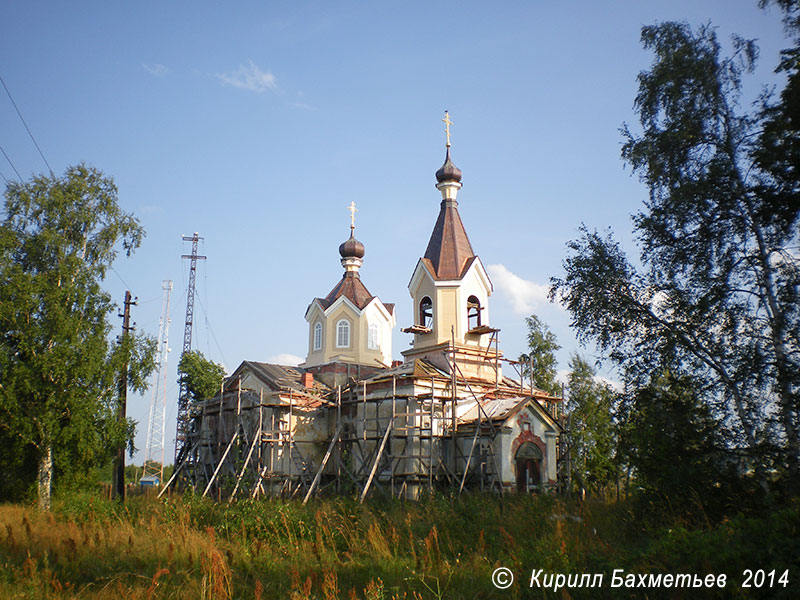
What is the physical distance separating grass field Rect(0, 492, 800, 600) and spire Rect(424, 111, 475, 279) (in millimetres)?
12270

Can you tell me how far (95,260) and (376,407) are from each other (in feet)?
35.0

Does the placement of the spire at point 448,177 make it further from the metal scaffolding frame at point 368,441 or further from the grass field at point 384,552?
the grass field at point 384,552

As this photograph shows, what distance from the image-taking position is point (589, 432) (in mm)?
27578

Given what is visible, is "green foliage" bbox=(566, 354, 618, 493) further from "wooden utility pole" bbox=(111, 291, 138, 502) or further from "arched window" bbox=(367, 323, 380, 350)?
"wooden utility pole" bbox=(111, 291, 138, 502)

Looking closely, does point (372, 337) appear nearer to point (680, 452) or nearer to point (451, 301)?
point (451, 301)

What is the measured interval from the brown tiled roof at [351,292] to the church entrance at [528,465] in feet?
31.6

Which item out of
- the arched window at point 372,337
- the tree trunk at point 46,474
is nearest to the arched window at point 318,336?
the arched window at point 372,337

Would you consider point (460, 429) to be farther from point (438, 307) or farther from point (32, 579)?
point (32, 579)

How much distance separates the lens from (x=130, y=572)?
25.4 feet

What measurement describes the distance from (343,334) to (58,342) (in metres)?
10.8

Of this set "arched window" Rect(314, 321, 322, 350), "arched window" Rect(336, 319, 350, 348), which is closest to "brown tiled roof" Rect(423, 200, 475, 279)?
"arched window" Rect(336, 319, 350, 348)

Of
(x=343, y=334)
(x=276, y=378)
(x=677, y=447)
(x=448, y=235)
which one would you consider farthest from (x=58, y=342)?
(x=677, y=447)

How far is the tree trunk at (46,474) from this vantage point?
18.4m

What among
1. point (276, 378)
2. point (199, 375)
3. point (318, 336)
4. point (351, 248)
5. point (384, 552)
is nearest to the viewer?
point (384, 552)
